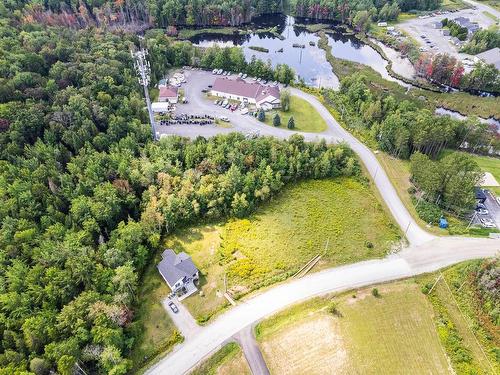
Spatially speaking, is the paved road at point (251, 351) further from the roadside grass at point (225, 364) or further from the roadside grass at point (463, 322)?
the roadside grass at point (463, 322)

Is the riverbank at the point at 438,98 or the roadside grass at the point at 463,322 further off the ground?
the riverbank at the point at 438,98

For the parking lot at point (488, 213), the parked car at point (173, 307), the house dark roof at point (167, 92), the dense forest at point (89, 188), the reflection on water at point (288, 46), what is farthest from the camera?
the reflection on water at point (288, 46)

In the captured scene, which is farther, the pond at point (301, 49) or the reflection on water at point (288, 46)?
the pond at point (301, 49)

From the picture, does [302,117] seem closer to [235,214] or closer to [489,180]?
[235,214]

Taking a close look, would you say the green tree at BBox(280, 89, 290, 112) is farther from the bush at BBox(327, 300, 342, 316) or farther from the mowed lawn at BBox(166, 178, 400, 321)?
the bush at BBox(327, 300, 342, 316)

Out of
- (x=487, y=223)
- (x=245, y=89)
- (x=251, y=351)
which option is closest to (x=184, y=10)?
(x=245, y=89)

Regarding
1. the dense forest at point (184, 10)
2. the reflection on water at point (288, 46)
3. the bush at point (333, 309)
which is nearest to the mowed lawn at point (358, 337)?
the bush at point (333, 309)

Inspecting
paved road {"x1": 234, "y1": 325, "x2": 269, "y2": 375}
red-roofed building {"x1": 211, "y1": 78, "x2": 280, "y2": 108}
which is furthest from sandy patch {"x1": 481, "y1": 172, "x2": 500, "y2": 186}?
paved road {"x1": 234, "y1": 325, "x2": 269, "y2": 375}
